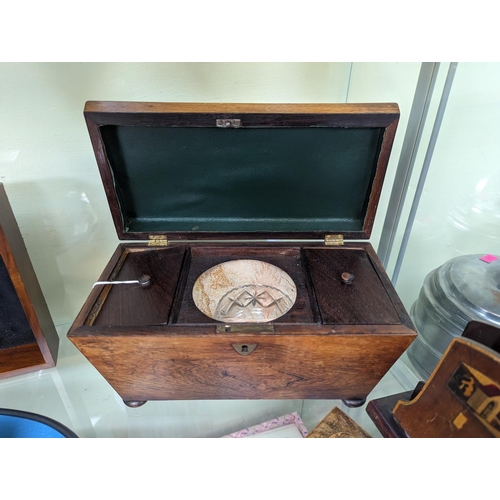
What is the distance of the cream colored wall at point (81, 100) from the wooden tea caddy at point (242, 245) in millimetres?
267

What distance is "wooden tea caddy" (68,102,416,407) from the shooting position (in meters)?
1.03

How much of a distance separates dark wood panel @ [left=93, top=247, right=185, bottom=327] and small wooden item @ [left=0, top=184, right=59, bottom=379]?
31cm

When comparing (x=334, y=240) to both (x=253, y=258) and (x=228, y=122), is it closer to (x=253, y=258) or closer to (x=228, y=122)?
(x=253, y=258)

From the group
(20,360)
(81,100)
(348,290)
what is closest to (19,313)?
(20,360)

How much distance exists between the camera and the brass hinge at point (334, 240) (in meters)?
1.33

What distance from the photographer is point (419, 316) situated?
1.45 metres

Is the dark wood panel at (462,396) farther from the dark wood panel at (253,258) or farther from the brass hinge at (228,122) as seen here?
the brass hinge at (228,122)

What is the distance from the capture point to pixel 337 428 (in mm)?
1166

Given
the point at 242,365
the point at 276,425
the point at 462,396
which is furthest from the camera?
the point at 276,425

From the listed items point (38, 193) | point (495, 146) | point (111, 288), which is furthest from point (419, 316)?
point (38, 193)

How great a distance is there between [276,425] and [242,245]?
63cm

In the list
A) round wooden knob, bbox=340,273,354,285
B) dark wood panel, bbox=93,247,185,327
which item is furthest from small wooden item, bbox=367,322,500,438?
dark wood panel, bbox=93,247,185,327

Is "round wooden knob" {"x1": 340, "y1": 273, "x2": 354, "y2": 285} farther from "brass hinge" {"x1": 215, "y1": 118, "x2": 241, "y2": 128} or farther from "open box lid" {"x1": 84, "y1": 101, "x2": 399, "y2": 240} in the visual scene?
"brass hinge" {"x1": 215, "y1": 118, "x2": 241, "y2": 128}

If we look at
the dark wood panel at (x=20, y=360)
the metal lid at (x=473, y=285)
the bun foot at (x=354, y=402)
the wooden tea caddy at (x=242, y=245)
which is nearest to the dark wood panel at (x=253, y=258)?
the wooden tea caddy at (x=242, y=245)
